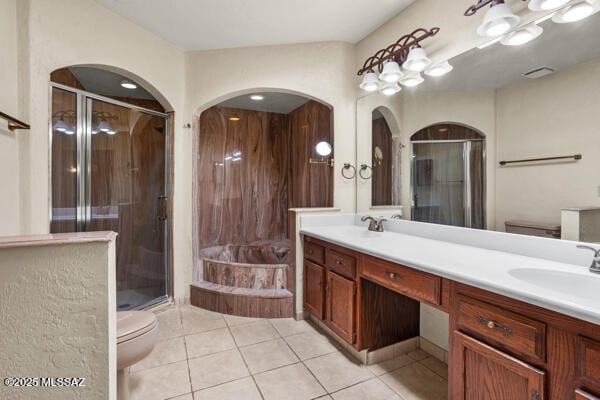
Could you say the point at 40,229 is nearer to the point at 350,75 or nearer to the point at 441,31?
the point at 350,75

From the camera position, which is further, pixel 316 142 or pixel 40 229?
pixel 316 142

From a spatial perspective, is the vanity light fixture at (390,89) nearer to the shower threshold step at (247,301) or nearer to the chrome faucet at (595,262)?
the chrome faucet at (595,262)

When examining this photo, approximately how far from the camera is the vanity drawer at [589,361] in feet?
2.51

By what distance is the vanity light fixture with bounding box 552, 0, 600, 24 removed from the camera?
1.20 m

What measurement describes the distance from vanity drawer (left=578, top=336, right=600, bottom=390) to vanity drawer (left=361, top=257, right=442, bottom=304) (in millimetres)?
470

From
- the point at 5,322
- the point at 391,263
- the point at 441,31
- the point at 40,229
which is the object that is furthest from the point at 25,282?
the point at 441,31

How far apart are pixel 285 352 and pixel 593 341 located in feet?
5.36

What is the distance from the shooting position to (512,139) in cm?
149

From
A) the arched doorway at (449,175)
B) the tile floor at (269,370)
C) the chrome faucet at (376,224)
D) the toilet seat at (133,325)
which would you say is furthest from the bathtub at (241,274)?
the arched doorway at (449,175)

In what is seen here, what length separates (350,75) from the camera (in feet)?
8.76

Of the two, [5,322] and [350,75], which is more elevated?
[350,75]

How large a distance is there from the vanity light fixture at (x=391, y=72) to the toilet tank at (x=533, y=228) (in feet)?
4.14

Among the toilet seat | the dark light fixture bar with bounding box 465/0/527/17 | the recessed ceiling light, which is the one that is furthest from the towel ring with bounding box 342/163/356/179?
the recessed ceiling light

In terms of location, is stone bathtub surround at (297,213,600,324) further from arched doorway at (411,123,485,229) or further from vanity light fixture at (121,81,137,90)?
vanity light fixture at (121,81,137,90)
